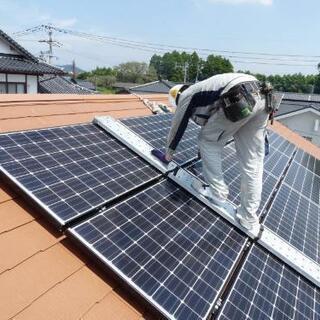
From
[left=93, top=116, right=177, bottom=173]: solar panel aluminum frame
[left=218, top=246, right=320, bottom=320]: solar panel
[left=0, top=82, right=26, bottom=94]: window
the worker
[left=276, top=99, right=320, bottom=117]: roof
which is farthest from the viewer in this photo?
[left=276, top=99, right=320, bottom=117]: roof

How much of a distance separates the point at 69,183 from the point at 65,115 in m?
2.46

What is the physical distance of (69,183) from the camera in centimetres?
361

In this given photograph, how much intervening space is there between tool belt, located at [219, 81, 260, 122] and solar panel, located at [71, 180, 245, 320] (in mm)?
1094

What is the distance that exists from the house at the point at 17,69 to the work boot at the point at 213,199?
825 inches

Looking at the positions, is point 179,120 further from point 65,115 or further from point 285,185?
point 285,185

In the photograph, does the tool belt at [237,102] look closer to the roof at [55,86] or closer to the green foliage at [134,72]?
the roof at [55,86]

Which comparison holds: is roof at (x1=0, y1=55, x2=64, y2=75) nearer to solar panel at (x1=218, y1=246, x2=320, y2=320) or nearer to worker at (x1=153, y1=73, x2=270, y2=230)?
worker at (x1=153, y1=73, x2=270, y2=230)

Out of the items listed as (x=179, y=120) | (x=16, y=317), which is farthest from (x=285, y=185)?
(x=16, y=317)

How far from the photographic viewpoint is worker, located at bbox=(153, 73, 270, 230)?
13.8ft

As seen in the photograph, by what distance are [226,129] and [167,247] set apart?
164 centimetres

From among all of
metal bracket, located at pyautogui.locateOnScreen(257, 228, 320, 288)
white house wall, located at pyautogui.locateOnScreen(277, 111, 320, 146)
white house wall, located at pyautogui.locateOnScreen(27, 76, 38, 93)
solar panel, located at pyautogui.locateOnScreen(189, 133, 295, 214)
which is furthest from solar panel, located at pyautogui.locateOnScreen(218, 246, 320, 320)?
white house wall, located at pyautogui.locateOnScreen(277, 111, 320, 146)

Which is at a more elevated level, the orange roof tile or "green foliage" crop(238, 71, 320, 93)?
the orange roof tile

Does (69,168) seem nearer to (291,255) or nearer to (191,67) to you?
(291,255)

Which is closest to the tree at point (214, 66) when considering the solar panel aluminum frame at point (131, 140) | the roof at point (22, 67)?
the roof at point (22, 67)
